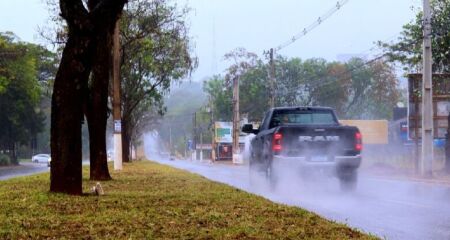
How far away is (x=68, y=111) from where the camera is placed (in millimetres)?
11648

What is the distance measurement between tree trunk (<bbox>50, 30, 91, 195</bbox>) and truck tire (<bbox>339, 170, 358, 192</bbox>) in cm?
630

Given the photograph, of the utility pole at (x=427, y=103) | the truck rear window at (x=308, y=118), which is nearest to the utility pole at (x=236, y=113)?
the utility pole at (x=427, y=103)

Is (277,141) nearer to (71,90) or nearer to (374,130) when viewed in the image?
(71,90)

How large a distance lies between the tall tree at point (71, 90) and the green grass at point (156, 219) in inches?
20.8

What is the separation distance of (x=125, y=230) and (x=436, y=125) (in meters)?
22.9

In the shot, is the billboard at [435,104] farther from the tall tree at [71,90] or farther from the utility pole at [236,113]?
the utility pole at [236,113]

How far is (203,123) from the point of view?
394 feet

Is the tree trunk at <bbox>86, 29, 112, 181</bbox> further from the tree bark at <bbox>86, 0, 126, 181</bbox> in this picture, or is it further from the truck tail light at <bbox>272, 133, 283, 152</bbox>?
the truck tail light at <bbox>272, 133, 283, 152</bbox>

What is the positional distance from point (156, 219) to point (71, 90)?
412 centimetres

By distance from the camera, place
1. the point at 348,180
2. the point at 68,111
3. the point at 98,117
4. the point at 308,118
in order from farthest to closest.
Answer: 1. the point at 98,117
2. the point at 308,118
3. the point at 348,180
4. the point at 68,111

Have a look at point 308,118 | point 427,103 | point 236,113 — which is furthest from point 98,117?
point 236,113

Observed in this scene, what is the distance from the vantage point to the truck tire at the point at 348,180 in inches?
596

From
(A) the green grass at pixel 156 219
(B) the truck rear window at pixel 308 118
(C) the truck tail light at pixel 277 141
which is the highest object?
(B) the truck rear window at pixel 308 118

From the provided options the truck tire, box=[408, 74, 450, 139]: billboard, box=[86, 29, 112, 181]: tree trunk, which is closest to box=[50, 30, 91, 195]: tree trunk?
the truck tire
